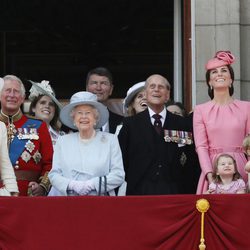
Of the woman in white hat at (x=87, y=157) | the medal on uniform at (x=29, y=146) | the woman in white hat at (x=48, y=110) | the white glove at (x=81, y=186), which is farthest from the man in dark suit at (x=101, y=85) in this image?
the white glove at (x=81, y=186)

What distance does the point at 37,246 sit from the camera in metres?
8.80

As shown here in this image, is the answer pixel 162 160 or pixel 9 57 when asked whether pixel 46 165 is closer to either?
pixel 162 160

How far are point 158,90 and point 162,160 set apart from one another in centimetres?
62

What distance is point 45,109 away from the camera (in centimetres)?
1070

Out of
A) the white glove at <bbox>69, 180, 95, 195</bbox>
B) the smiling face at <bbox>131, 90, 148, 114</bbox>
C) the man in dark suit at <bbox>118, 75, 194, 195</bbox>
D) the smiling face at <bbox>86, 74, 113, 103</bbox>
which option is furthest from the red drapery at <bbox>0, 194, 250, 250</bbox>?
the smiling face at <bbox>86, 74, 113, 103</bbox>

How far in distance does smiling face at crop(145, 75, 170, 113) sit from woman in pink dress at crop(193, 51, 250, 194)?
12.8 inches

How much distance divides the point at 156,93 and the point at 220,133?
69 centimetres

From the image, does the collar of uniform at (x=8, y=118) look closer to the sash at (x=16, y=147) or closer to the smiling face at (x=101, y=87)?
the sash at (x=16, y=147)

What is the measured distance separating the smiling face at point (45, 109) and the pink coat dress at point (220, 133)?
5.48ft

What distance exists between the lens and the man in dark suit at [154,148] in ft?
31.4

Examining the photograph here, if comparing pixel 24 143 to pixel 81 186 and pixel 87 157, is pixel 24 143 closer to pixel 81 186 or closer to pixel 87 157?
pixel 87 157

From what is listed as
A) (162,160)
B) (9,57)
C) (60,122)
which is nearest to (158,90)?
(162,160)

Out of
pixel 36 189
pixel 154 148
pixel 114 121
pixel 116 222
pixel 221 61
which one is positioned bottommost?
pixel 116 222

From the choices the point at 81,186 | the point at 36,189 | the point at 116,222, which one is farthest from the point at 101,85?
the point at 116,222
